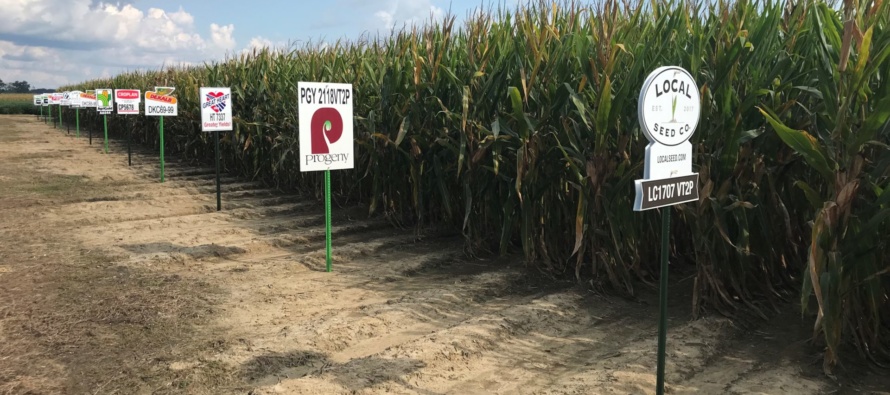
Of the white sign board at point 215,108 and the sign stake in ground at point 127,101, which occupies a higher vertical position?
the sign stake in ground at point 127,101

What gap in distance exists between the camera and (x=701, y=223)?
4461mm

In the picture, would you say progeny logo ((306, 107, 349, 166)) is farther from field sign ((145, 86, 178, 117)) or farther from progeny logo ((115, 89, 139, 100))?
progeny logo ((115, 89, 139, 100))

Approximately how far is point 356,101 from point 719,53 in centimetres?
532

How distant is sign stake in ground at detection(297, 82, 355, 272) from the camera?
6.19 metres

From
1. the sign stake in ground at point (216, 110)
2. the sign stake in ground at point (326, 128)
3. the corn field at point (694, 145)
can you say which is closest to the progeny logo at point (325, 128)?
the sign stake in ground at point (326, 128)

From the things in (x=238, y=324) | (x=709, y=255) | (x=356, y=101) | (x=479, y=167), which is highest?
(x=356, y=101)

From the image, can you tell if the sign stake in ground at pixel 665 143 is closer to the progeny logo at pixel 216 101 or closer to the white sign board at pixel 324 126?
the white sign board at pixel 324 126

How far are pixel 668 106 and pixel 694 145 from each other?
1.61 m

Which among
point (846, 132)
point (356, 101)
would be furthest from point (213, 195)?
point (846, 132)

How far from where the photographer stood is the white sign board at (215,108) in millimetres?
9562

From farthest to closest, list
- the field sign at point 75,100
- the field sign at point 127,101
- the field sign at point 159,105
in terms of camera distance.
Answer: the field sign at point 75,100 → the field sign at point 127,101 → the field sign at point 159,105

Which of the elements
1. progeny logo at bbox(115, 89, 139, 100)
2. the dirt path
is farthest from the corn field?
progeny logo at bbox(115, 89, 139, 100)

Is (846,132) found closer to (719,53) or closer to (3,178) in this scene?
(719,53)

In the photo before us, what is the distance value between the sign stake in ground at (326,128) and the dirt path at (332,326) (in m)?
1.10
